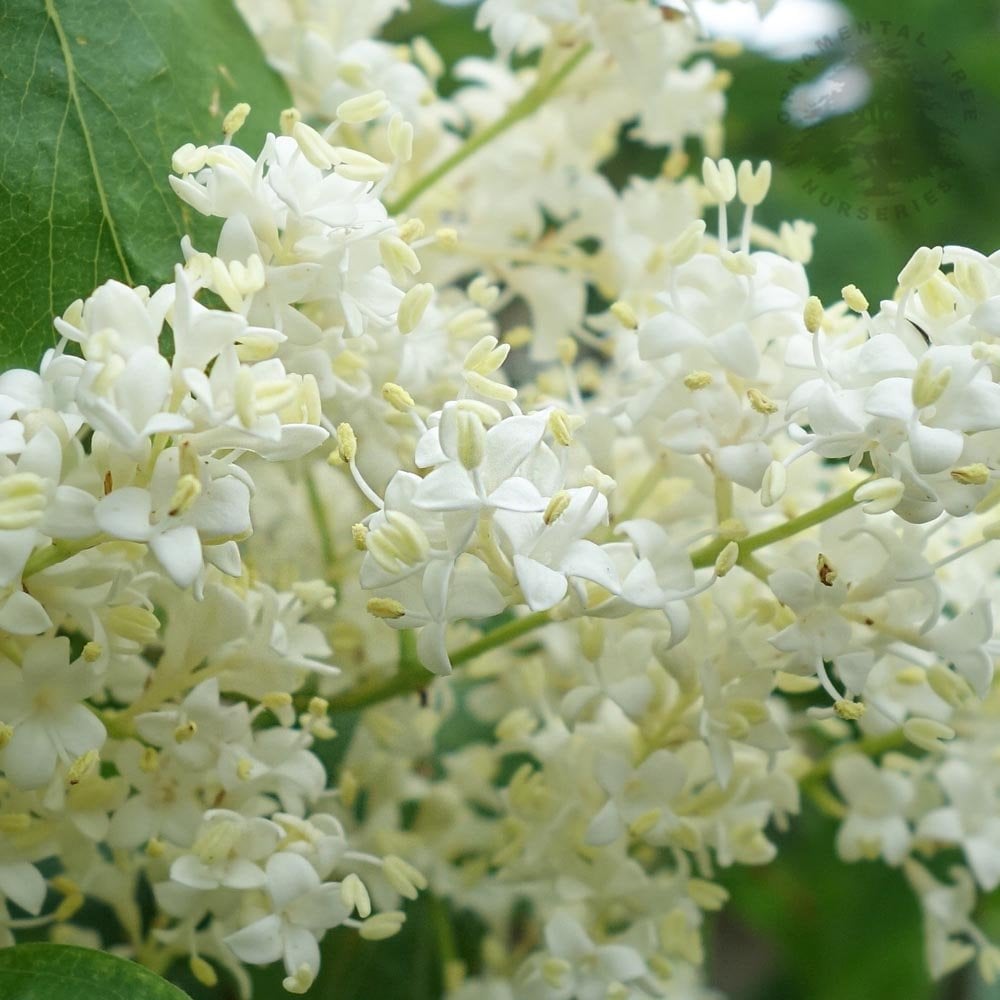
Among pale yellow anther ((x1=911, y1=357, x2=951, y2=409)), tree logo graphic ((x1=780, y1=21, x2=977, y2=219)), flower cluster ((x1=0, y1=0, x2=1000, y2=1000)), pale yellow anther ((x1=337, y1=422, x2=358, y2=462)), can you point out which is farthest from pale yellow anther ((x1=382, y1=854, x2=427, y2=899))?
tree logo graphic ((x1=780, y1=21, x2=977, y2=219))

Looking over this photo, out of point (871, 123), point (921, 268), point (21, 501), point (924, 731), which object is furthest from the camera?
point (871, 123)

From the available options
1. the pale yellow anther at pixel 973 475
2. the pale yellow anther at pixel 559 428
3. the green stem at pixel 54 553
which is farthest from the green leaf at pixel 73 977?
the pale yellow anther at pixel 973 475

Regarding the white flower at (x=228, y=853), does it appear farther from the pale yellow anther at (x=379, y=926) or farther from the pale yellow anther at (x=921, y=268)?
the pale yellow anther at (x=921, y=268)

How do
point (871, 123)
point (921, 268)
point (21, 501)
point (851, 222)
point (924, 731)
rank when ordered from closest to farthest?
point (21, 501) → point (921, 268) → point (924, 731) → point (871, 123) → point (851, 222)

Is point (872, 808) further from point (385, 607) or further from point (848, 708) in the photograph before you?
point (385, 607)

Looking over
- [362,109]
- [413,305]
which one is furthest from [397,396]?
[362,109]

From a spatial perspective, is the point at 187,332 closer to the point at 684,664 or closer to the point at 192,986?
the point at 684,664
